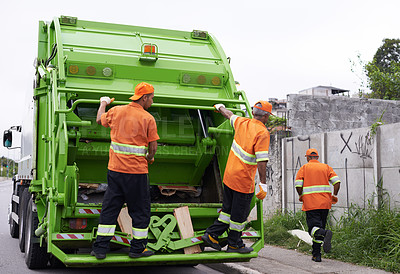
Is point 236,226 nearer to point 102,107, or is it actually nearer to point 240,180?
point 240,180

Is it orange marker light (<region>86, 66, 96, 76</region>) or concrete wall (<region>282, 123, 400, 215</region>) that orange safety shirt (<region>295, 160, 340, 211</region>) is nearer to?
concrete wall (<region>282, 123, 400, 215</region>)

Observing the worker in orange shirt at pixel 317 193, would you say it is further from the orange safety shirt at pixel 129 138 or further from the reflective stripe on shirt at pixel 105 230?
the reflective stripe on shirt at pixel 105 230

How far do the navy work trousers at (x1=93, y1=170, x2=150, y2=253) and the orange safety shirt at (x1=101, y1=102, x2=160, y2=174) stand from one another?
8 centimetres

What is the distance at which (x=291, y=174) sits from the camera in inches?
351

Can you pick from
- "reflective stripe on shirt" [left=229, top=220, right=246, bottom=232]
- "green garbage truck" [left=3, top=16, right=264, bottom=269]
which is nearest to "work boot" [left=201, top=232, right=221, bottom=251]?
"green garbage truck" [left=3, top=16, right=264, bottom=269]

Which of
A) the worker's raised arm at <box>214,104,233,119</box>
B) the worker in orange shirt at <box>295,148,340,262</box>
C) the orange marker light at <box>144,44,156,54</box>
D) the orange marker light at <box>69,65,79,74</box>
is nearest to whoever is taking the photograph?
the worker's raised arm at <box>214,104,233,119</box>

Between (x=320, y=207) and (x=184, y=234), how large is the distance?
2230mm

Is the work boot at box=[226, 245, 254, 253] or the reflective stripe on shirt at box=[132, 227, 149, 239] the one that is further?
the work boot at box=[226, 245, 254, 253]

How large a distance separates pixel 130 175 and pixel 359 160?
395 centimetres

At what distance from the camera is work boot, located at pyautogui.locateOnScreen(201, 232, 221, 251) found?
5020 mm

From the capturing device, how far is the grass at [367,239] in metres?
5.74

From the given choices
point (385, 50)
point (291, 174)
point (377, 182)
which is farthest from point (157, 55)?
point (385, 50)

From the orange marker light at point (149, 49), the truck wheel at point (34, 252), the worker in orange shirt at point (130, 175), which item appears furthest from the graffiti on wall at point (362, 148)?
the truck wheel at point (34, 252)

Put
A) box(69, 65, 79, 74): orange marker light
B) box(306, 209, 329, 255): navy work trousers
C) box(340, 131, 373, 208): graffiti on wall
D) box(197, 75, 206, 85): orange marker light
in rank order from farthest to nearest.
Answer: box(340, 131, 373, 208): graffiti on wall < box(306, 209, 329, 255): navy work trousers < box(197, 75, 206, 85): orange marker light < box(69, 65, 79, 74): orange marker light
